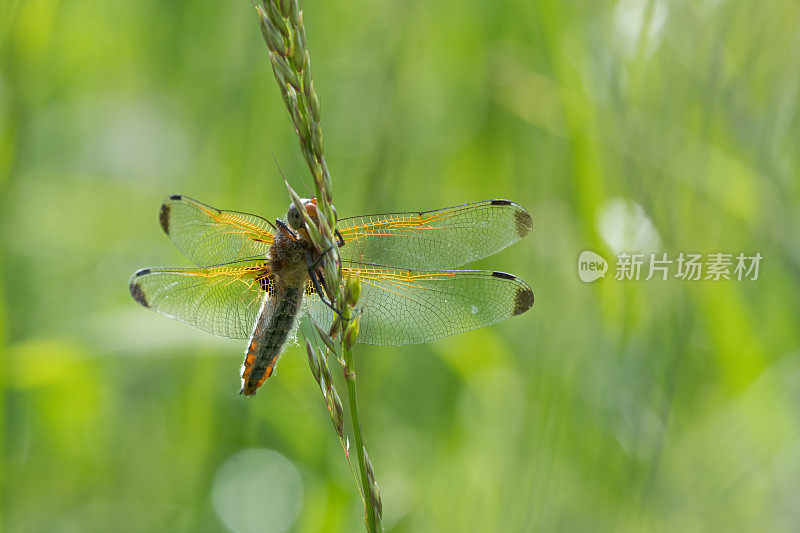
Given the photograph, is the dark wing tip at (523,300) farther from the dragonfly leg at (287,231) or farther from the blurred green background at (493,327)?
the dragonfly leg at (287,231)

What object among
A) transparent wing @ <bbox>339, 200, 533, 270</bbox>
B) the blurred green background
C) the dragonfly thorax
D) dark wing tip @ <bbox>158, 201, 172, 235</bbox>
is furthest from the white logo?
dark wing tip @ <bbox>158, 201, 172, 235</bbox>

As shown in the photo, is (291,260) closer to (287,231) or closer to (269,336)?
(287,231)

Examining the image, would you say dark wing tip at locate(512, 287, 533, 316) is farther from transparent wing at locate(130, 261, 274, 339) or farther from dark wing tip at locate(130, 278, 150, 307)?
dark wing tip at locate(130, 278, 150, 307)

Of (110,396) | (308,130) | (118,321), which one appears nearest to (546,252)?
(308,130)

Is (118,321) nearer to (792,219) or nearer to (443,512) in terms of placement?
(443,512)

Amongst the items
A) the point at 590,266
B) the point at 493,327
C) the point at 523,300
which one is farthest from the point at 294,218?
the point at 493,327
